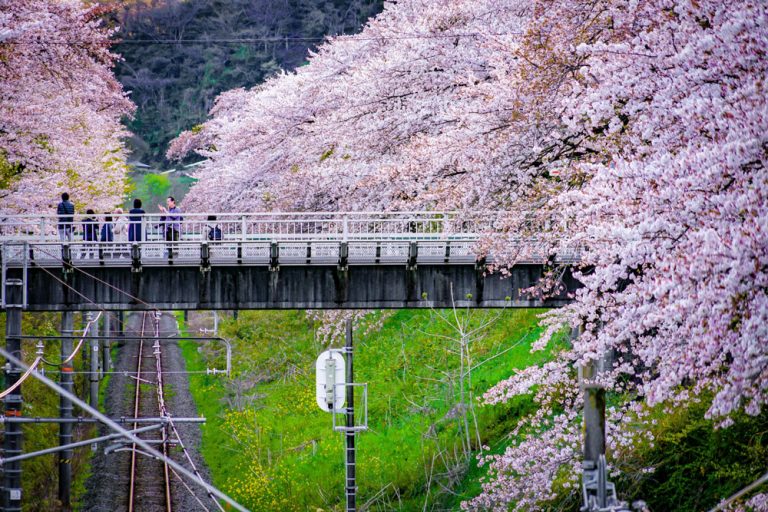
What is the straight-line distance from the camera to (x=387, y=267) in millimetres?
20469

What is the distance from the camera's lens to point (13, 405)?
19344mm

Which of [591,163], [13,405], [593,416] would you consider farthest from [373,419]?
[593,416]

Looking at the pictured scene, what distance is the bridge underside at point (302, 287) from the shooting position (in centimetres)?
2008

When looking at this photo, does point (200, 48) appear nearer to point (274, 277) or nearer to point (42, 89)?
point (42, 89)

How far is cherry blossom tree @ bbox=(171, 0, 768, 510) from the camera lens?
30.5 feet

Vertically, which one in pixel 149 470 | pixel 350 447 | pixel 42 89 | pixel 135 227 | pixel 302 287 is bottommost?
pixel 149 470

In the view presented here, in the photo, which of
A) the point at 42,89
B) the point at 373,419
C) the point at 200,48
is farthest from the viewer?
the point at 200,48

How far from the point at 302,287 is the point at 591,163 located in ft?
25.3

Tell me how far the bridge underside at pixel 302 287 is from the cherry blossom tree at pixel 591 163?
68.4 inches

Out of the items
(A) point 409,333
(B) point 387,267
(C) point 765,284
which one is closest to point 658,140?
(C) point 765,284

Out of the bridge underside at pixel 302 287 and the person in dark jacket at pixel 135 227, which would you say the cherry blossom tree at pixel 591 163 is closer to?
the bridge underside at pixel 302 287

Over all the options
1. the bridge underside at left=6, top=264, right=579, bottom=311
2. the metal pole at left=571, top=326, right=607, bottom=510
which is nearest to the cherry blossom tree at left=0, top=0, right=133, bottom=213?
the bridge underside at left=6, top=264, right=579, bottom=311

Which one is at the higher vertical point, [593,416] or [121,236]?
[121,236]

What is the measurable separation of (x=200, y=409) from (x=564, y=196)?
22820 mm
